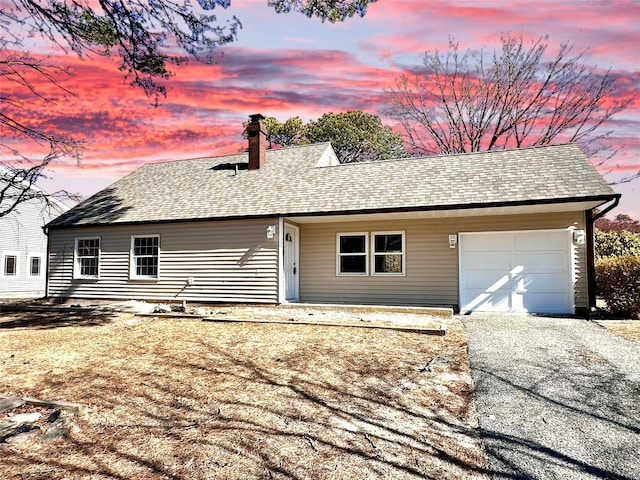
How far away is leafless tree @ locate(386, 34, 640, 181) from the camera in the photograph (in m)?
21.8

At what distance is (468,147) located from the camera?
24781mm

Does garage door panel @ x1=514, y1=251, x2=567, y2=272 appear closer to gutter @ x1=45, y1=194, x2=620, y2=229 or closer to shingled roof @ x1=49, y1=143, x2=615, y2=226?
gutter @ x1=45, y1=194, x2=620, y2=229

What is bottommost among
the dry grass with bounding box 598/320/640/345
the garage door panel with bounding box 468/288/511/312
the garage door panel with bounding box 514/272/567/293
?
the dry grass with bounding box 598/320/640/345

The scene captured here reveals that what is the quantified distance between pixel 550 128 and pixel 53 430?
1026 inches

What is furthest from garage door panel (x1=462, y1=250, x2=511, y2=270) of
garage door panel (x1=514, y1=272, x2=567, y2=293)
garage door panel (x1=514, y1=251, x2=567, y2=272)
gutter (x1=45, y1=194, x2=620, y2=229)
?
gutter (x1=45, y1=194, x2=620, y2=229)

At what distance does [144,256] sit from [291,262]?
5.21 m

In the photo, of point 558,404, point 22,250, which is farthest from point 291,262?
point 22,250

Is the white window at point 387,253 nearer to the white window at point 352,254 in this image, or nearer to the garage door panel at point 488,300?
the white window at point 352,254

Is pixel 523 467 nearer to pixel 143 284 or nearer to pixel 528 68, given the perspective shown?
pixel 143 284

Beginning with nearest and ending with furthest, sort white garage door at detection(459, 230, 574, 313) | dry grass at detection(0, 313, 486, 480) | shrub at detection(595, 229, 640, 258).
Result: dry grass at detection(0, 313, 486, 480) < white garage door at detection(459, 230, 574, 313) < shrub at detection(595, 229, 640, 258)

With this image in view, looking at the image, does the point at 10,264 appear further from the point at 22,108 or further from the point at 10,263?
the point at 22,108

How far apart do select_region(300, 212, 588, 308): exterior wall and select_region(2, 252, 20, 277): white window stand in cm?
1837

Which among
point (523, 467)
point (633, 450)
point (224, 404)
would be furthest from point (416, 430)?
point (224, 404)

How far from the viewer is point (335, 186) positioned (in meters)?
13.0
